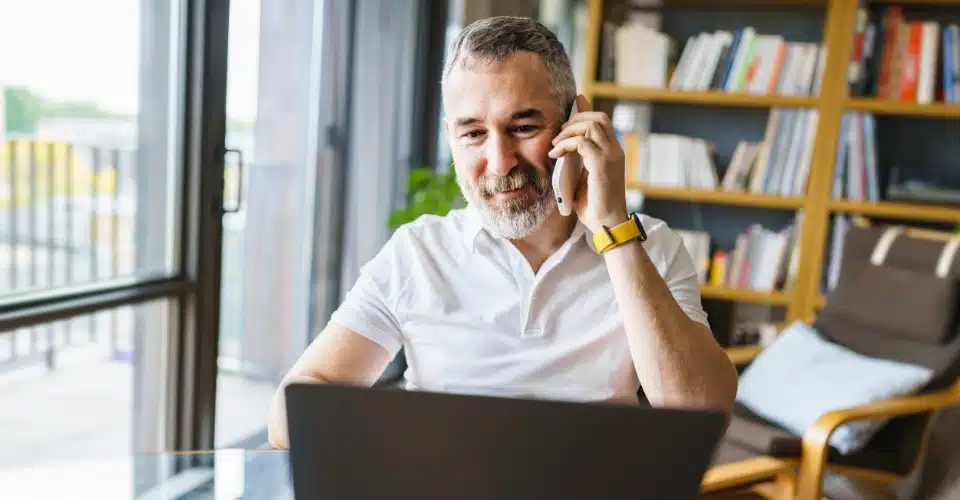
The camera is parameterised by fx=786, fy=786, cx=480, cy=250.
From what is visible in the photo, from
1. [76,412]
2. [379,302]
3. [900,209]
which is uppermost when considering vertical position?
[900,209]

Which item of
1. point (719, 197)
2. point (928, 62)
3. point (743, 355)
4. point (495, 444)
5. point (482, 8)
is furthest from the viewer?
point (482, 8)

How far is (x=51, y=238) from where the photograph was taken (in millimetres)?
2693

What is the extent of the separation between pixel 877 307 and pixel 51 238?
2.80 m

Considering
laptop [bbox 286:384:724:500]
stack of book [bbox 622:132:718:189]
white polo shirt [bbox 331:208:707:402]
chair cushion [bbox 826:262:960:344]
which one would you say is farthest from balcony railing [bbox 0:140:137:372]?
chair cushion [bbox 826:262:960:344]

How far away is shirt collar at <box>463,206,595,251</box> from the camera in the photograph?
4.53 feet

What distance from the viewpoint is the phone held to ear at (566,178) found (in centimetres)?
126

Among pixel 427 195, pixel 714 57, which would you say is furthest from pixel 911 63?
pixel 427 195

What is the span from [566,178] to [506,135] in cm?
12

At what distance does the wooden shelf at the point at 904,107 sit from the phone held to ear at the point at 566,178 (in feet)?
7.85

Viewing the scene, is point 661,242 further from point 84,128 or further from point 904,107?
point 904,107

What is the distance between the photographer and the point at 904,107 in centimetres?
317

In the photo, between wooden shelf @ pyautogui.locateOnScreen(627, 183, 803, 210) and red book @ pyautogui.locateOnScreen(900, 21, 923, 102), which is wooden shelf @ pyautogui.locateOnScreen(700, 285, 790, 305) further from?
red book @ pyautogui.locateOnScreen(900, 21, 923, 102)

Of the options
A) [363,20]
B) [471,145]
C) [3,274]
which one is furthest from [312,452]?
[363,20]

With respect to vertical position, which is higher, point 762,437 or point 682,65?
point 682,65
